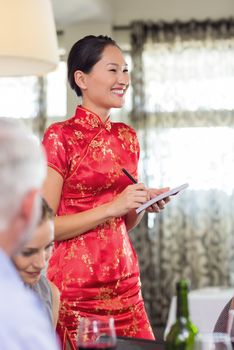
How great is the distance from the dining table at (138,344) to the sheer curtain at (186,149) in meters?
5.43

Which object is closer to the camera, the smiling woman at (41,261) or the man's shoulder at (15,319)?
the man's shoulder at (15,319)

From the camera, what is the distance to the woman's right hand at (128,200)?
253 cm

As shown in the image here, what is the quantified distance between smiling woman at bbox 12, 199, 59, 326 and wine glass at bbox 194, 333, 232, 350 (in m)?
0.40

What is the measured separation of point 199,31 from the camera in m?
7.35

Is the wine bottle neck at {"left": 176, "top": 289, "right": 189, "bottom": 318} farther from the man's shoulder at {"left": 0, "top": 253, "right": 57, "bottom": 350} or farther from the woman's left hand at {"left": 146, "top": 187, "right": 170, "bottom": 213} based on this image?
the woman's left hand at {"left": 146, "top": 187, "right": 170, "bottom": 213}

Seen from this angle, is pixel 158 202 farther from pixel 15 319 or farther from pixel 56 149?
pixel 15 319

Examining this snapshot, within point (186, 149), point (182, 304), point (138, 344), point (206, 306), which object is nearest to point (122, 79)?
point (138, 344)

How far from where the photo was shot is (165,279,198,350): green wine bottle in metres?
1.59

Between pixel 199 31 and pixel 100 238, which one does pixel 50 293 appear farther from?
pixel 199 31

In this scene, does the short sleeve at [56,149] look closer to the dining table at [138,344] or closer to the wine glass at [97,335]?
the dining table at [138,344]

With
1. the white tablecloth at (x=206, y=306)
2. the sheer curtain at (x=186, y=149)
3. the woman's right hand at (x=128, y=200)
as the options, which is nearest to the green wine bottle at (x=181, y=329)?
the woman's right hand at (x=128, y=200)

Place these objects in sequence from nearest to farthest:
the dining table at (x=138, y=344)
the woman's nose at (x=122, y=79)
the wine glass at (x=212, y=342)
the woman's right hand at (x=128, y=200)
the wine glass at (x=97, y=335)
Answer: the wine glass at (x=212, y=342)
the wine glass at (x=97, y=335)
the dining table at (x=138, y=344)
the woman's right hand at (x=128, y=200)
the woman's nose at (x=122, y=79)

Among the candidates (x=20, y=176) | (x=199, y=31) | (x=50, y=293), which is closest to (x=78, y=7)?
(x=199, y=31)

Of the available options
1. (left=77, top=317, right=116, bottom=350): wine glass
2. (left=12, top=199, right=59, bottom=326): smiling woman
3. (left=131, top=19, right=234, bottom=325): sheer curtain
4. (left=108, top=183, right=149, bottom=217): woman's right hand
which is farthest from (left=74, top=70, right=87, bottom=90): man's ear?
(left=131, top=19, right=234, bottom=325): sheer curtain
